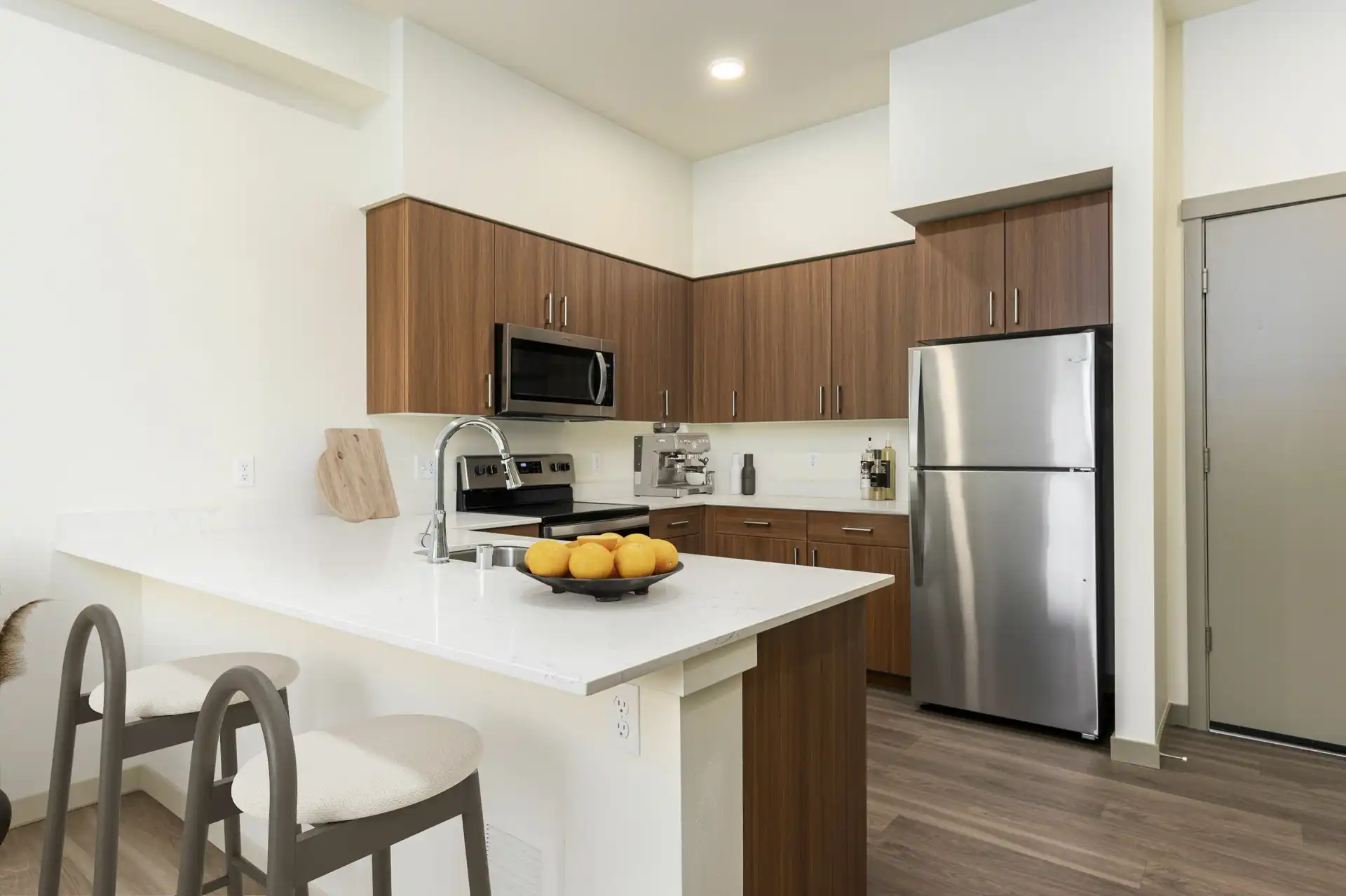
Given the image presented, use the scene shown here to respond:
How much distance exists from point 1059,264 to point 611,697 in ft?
Answer: 8.55

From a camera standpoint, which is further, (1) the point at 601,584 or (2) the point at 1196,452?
(2) the point at 1196,452

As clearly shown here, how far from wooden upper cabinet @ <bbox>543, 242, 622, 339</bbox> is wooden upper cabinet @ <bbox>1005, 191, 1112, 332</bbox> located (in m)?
1.90

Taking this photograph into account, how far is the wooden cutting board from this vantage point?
3.07 m

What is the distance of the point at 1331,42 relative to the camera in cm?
282

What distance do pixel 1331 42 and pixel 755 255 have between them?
254 centimetres

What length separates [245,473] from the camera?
9.61 ft

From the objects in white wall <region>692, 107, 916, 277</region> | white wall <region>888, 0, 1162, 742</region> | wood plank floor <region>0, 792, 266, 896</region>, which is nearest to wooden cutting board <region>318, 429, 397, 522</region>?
wood plank floor <region>0, 792, 266, 896</region>

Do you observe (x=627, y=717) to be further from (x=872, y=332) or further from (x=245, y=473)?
(x=872, y=332)

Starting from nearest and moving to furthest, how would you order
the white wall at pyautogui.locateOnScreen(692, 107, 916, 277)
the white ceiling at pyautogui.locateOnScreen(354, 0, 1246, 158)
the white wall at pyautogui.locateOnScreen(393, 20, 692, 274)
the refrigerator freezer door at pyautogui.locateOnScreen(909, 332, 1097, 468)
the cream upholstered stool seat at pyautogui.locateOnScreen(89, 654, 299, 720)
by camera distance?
the cream upholstered stool seat at pyautogui.locateOnScreen(89, 654, 299, 720) → the refrigerator freezer door at pyautogui.locateOnScreen(909, 332, 1097, 468) → the white ceiling at pyautogui.locateOnScreen(354, 0, 1246, 158) → the white wall at pyautogui.locateOnScreen(393, 20, 692, 274) → the white wall at pyautogui.locateOnScreen(692, 107, 916, 277)

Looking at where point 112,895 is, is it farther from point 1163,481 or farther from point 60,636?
point 1163,481

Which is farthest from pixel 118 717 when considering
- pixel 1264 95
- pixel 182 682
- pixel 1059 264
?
pixel 1264 95

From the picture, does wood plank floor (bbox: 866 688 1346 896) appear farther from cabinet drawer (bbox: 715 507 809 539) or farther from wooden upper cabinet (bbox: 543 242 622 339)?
wooden upper cabinet (bbox: 543 242 622 339)

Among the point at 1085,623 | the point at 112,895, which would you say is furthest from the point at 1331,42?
the point at 112,895

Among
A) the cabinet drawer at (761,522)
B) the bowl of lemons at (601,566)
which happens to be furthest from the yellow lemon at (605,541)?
the cabinet drawer at (761,522)
